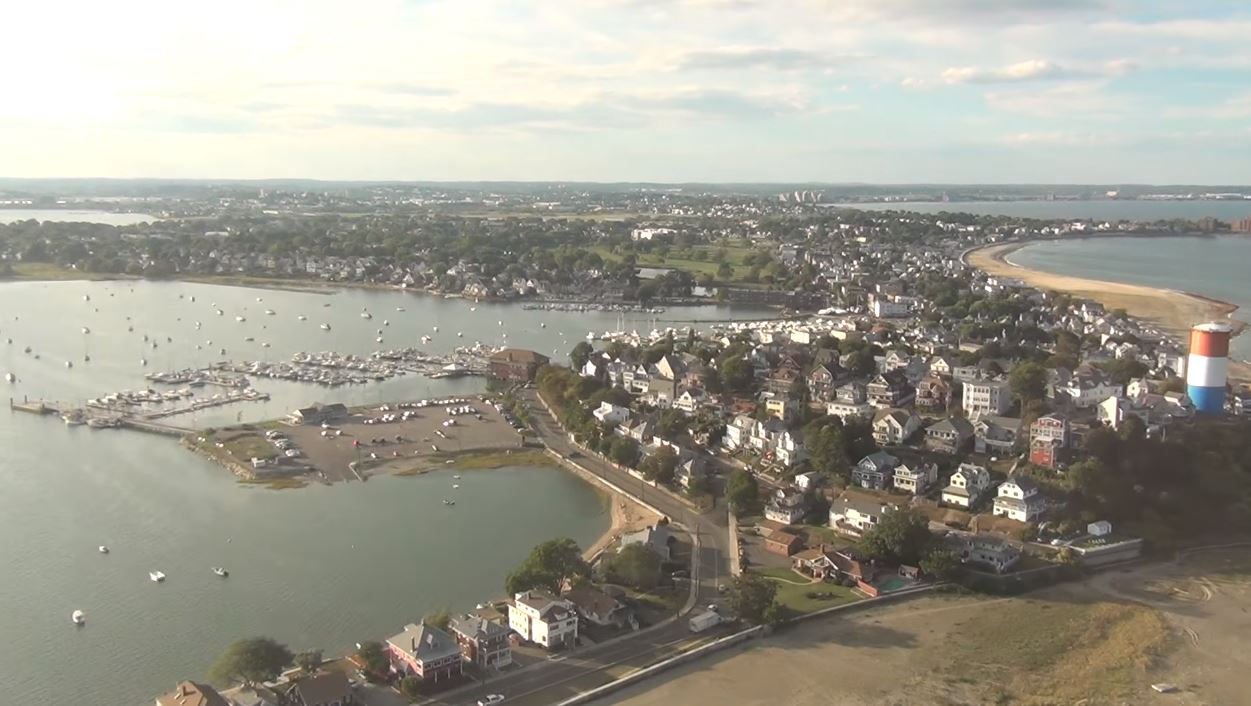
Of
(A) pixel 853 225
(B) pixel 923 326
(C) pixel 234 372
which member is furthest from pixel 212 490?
(A) pixel 853 225

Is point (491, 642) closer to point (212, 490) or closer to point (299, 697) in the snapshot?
point (299, 697)

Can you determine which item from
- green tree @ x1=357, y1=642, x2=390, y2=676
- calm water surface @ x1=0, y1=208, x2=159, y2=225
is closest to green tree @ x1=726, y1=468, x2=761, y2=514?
green tree @ x1=357, y1=642, x2=390, y2=676

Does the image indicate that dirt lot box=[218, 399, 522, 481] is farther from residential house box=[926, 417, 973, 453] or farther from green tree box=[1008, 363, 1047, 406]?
green tree box=[1008, 363, 1047, 406]

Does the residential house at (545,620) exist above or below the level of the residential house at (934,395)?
below

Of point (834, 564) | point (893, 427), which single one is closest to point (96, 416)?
point (834, 564)

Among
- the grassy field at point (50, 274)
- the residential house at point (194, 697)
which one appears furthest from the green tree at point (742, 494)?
the grassy field at point (50, 274)

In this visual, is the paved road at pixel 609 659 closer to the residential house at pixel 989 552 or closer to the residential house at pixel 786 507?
the residential house at pixel 786 507
